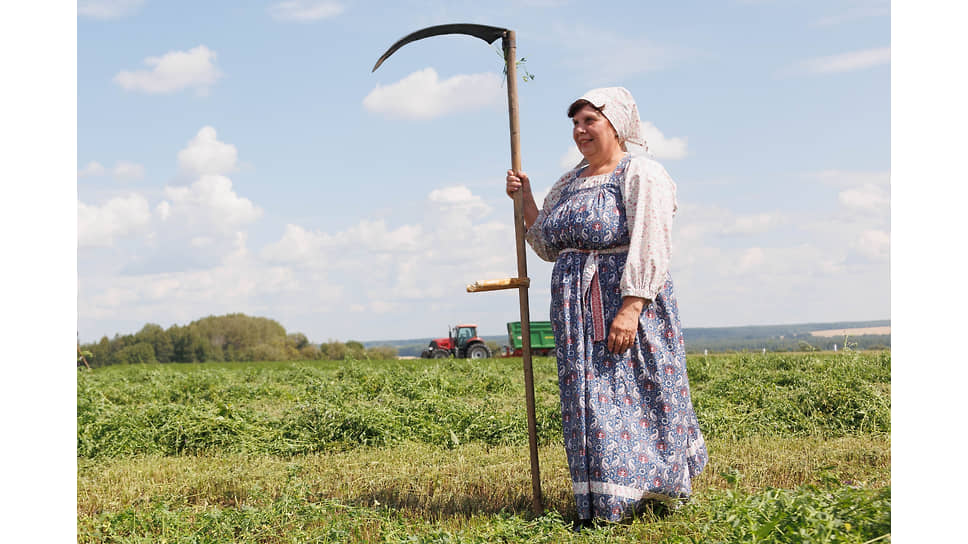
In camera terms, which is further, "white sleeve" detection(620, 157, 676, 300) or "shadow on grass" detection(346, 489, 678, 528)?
"shadow on grass" detection(346, 489, 678, 528)

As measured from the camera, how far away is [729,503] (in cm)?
312

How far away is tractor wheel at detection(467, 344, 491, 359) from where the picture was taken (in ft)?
65.5

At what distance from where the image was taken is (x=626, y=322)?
12.2 feet

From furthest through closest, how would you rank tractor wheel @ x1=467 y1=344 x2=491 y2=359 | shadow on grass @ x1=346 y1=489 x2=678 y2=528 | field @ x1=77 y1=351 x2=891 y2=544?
tractor wheel @ x1=467 y1=344 x2=491 y2=359
shadow on grass @ x1=346 y1=489 x2=678 y2=528
field @ x1=77 y1=351 x2=891 y2=544

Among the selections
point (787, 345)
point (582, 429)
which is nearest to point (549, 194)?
point (582, 429)

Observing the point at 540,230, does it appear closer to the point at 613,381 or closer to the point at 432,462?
the point at 613,381

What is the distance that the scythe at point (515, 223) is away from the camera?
4.21 meters

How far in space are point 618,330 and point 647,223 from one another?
0.54 meters

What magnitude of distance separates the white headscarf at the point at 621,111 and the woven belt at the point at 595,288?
57 cm

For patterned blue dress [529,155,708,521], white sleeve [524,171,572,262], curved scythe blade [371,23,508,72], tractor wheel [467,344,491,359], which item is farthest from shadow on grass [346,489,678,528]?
tractor wheel [467,344,491,359]

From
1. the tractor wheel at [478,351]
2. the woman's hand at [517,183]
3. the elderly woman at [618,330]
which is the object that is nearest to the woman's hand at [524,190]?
the woman's hand at [517,183]

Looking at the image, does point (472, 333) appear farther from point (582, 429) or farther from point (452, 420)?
point (582, 429)

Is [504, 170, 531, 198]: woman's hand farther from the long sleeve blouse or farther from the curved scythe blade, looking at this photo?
the curved scythe blade

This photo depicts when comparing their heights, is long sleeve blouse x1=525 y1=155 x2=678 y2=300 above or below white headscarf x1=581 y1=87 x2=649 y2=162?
below
